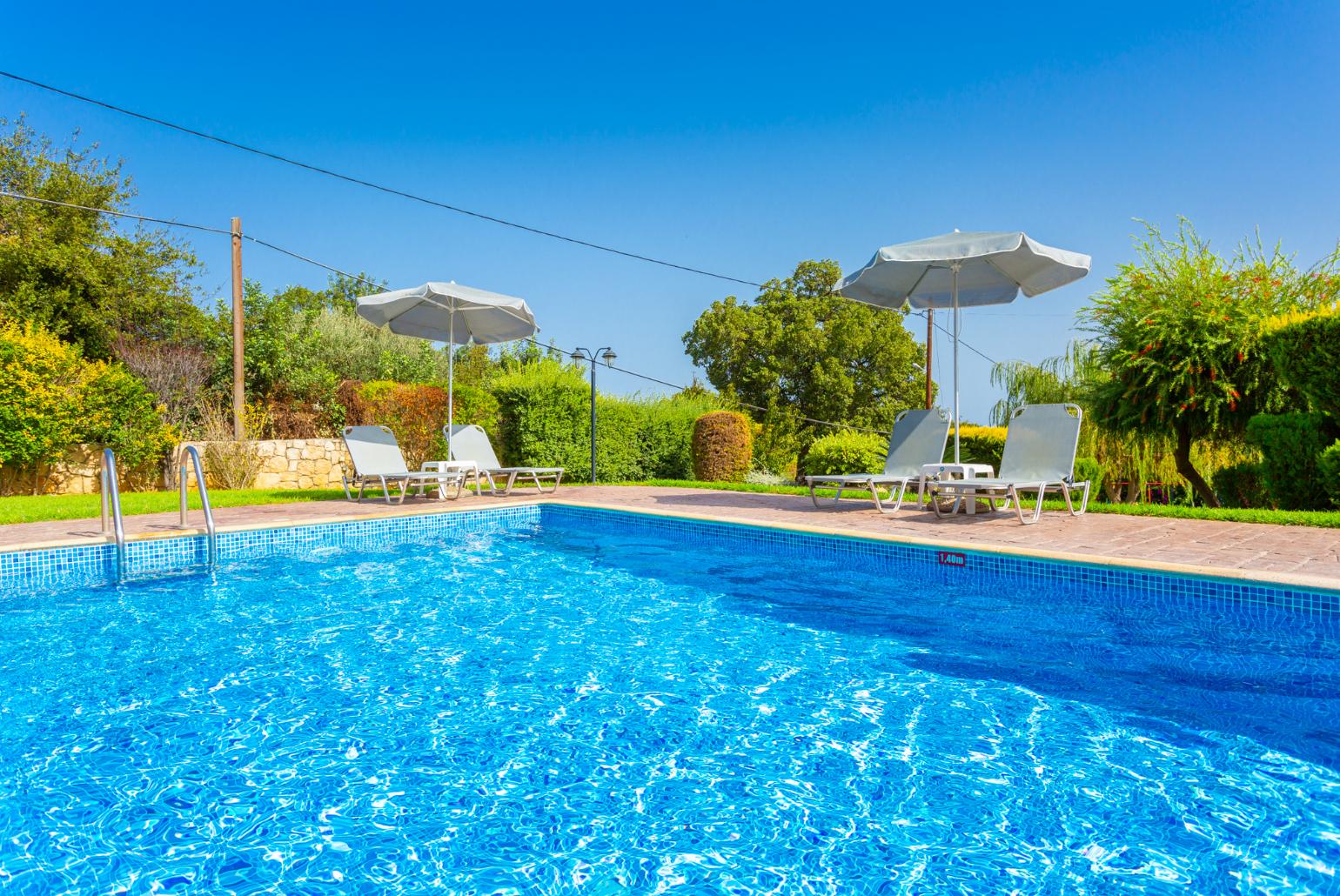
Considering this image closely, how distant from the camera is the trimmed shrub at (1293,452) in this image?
8.20 meters

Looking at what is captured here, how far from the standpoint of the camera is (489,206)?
1855 centimetres

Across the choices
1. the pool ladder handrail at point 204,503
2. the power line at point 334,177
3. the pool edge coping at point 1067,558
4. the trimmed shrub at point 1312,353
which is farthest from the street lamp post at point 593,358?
the trimmed shrub at point 1312,353

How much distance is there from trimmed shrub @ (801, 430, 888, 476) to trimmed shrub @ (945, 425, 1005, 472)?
1648mm

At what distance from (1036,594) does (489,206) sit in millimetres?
16416

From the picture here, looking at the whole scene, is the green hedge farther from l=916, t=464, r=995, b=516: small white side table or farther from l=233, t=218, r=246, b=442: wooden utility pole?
l=916, t=464, r=995, b=516: small white side table

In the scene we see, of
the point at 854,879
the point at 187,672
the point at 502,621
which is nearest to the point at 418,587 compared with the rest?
the point at 502,621

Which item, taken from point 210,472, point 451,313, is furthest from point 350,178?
point 451,313

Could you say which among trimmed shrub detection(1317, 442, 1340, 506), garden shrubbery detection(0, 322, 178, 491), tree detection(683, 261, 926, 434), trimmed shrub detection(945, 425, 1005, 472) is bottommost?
trimmed shrub detection(1317, 442, 1340, 506)

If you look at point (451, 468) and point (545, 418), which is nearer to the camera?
point (451, 468)

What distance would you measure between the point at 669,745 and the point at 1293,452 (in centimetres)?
871

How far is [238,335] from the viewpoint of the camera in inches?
562

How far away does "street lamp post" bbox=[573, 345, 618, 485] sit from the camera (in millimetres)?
13196

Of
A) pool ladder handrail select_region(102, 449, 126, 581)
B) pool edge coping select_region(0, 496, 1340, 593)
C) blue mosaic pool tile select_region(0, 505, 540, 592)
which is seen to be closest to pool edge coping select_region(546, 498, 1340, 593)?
pool edge coping select_region(0, 496, 1340, 593)

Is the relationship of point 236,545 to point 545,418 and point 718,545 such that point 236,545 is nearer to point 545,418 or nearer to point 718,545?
point 718,545
